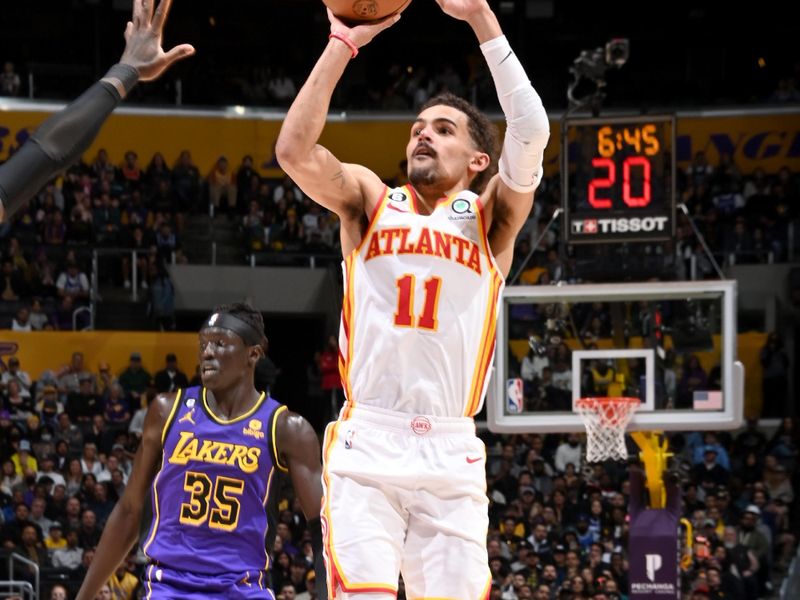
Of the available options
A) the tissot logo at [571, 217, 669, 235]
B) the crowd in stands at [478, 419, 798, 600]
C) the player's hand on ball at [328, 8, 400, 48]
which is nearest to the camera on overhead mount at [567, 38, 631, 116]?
the tissot logo at [571, 217, 669, 235]

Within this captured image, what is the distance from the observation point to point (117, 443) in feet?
61.4

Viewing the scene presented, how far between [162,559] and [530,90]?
2.76m

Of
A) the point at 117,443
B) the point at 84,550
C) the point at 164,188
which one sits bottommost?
the point at 84,550

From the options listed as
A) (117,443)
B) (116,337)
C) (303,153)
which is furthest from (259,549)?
(116,337)

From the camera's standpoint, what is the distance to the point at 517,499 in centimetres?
1838

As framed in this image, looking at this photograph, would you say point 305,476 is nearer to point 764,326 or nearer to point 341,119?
point 764,326

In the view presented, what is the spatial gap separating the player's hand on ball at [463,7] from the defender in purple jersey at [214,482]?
2.29m

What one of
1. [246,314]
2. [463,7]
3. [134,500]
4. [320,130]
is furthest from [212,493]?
[463,7]

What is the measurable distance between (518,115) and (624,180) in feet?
28.0

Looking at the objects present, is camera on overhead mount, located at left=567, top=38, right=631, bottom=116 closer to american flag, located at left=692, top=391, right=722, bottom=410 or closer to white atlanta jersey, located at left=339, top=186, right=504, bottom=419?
american flag, located at left=692, top=391, right=722, bottom=410

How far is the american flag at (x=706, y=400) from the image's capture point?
13411 millimetres

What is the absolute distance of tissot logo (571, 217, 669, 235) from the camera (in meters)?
13.9

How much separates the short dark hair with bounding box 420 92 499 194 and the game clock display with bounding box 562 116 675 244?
7818mm

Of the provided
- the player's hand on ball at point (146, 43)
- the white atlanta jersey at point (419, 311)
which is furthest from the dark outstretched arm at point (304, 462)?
the player's hand on ball at point (146, 43)
